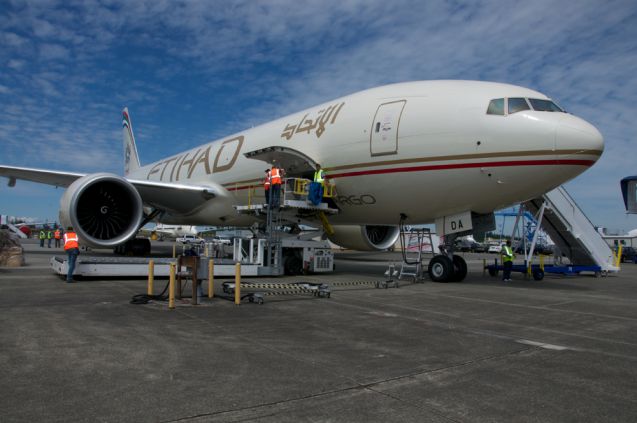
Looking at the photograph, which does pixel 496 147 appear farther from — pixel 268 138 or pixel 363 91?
pixel 268 138

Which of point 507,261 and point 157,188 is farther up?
point 157,188

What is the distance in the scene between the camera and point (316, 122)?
1267 centimetres

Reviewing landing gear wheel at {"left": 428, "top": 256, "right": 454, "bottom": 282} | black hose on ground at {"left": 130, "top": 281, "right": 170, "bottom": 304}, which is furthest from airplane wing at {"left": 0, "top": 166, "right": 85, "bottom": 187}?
landing gear wheel at {"left": 428, "top": 256, "right": 454, "bottom": 282}

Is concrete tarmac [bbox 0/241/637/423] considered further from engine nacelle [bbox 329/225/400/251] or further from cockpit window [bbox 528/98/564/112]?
engine nacelle [bbox 329/225/400/251]

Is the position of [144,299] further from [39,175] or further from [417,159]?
[39,175]

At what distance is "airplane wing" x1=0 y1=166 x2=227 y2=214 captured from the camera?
14.9 m

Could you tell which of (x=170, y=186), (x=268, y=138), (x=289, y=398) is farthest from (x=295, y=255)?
(x=289, y=398)

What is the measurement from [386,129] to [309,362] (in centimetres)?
754

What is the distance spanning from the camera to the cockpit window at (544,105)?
31.2 feet

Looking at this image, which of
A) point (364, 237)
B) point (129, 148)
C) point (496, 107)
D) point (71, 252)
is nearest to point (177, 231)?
point (129, 148)

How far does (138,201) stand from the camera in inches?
472

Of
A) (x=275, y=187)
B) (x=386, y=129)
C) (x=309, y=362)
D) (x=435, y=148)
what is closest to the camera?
(x=309, y=362)

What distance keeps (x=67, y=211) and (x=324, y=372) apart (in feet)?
30.6

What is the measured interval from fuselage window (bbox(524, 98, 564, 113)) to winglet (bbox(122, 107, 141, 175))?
22.5 m
